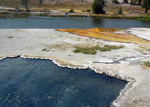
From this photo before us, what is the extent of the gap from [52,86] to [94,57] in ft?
31.6

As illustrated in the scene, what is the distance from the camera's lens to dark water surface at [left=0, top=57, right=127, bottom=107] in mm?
16875

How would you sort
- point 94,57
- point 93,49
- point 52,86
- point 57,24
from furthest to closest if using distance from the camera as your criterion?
point 57,24 → point 93,49 → point 94,57 → point 52,86

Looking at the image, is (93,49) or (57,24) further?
(57,24)

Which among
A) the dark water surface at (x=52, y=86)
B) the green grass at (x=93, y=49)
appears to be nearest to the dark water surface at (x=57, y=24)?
the green grass at (x=93, y=49)

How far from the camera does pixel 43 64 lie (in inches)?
1004

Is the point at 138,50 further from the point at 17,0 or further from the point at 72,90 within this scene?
the point at 17,0

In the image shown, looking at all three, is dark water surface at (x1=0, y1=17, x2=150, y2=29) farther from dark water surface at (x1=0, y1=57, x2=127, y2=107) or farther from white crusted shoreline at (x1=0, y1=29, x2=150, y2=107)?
dark water surface at (x1=0, y1=57, x2=127, y2=107)

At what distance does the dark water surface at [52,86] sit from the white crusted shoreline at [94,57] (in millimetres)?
1179

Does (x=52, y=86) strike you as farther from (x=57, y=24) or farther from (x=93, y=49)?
(x=57, y=24)

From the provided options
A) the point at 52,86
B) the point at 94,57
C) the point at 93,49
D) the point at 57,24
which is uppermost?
the point at 57,24

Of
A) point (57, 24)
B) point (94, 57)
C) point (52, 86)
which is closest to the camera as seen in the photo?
point (52, 86)

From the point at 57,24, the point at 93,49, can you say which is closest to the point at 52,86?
the point at 93,49

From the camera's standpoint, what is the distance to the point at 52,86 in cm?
1955

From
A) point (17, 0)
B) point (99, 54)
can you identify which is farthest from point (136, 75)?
point (17, 0)
